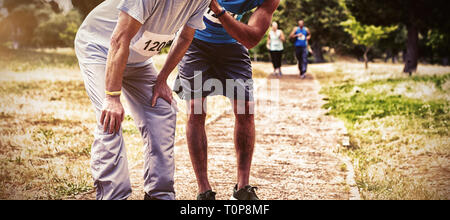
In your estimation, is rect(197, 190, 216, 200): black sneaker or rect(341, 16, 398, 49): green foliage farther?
rect(341, 16, 398, 49): green foliage

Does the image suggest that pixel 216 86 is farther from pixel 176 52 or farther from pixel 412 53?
pixel 412 53

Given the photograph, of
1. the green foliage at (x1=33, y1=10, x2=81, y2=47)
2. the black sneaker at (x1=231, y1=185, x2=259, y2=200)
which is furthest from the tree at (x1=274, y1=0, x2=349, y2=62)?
the black sneaker at (x1=231, y1=185, x2=259, y2=200)

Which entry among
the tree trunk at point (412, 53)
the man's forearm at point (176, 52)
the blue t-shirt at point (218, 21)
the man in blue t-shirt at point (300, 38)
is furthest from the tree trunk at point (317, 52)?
the man's forearm at point (176, 52)

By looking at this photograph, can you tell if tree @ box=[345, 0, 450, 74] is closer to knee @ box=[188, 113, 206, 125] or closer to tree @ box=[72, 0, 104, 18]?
knee @ box=[188, 113, 206, 125]

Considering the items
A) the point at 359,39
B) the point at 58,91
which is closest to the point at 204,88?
the point at 58,91

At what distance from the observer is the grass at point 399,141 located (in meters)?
4.17

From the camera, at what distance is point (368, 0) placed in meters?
16.7

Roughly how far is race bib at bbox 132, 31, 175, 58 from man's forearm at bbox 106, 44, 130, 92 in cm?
23

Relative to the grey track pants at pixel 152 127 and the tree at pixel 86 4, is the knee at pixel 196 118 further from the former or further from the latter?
the tree at pixel 86 4

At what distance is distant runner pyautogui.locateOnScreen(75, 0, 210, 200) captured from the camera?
2729mm

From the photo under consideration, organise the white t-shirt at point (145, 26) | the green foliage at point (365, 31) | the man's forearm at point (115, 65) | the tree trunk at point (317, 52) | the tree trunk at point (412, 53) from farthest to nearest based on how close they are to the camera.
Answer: the tree trunk at point (317, 52)
the green foliage at point (365, 31)
the tree trunk at point (412, 53)
the white t-shirt at point (145, 26)
the man's forearm at point (115, 65)

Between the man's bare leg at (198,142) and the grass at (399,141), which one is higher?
the man's bare leg at (198,142)

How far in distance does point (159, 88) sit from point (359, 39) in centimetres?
1995

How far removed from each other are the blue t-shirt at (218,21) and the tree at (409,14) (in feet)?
42.5
